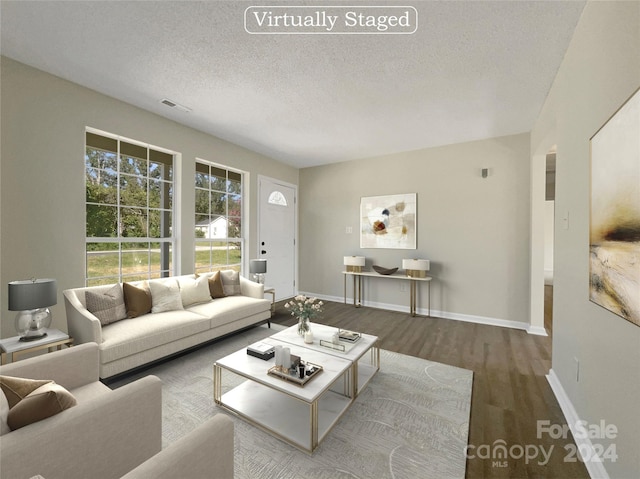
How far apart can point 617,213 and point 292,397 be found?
2110 mm

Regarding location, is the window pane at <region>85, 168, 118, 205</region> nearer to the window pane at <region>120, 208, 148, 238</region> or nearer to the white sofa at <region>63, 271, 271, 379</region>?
the window pane at <region>120, 208, 148, 238</region>

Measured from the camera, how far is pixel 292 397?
1.86 metres

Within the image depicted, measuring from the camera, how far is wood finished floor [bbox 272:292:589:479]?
5.09ft

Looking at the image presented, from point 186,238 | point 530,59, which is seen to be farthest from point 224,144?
point 530,59

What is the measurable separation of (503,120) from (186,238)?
4.58 metres

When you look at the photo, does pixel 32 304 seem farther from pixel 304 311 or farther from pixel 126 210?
pixel 304 311

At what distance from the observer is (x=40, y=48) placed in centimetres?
222

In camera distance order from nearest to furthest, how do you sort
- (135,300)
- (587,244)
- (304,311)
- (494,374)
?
1. (587,244)
2. (304,311)
3. (494,374)
4. (135,300)

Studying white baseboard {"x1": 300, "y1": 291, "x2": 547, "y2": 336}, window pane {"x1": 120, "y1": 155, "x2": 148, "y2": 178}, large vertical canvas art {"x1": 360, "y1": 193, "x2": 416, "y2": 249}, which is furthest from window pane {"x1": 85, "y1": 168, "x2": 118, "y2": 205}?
white baseboard {"x1": 300, "y1": 291, "x2": 547, "y2": 336}

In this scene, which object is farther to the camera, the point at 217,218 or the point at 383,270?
the point at 383,270

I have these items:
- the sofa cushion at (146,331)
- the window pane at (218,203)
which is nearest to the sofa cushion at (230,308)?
the sofa cushion at (146,331)

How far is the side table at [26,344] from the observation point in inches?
76.9

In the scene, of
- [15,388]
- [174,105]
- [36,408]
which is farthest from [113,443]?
[174,105]

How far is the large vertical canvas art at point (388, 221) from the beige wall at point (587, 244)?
2.34 meters
